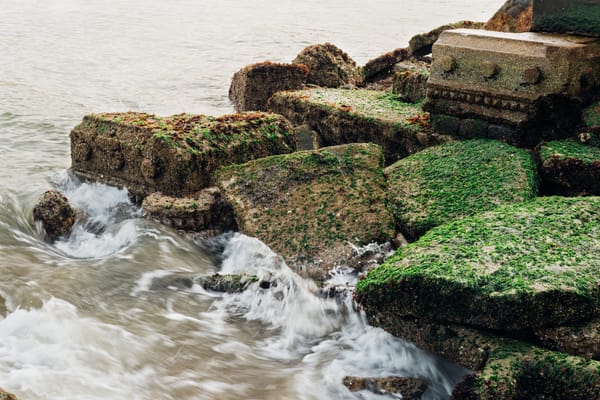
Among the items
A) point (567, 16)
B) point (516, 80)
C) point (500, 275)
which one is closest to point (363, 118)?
point (516, 80)

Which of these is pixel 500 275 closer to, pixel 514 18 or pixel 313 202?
pixel 313 202

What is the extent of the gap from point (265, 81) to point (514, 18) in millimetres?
2973

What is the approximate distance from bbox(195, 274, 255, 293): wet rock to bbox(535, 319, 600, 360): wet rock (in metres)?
1.78

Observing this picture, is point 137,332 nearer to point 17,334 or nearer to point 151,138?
point 17,334

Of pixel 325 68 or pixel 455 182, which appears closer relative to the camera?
pixel 455 182

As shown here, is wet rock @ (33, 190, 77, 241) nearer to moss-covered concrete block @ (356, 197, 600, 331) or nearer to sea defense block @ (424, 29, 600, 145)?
moss-covered concrete block @ (356, 197, 600, 331)

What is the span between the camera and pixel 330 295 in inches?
167

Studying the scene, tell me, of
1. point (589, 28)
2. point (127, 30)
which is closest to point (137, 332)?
point (589, 28)

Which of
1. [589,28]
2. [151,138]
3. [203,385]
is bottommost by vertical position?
[203,385]

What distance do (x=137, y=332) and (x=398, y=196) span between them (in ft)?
6.69

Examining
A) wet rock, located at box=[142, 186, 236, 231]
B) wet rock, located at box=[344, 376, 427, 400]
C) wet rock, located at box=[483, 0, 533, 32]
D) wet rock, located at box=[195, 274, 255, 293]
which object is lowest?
wet rock, located at box=[344, 376, 427, 400]

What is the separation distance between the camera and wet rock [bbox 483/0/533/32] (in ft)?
18.9

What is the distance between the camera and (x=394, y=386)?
3467mm

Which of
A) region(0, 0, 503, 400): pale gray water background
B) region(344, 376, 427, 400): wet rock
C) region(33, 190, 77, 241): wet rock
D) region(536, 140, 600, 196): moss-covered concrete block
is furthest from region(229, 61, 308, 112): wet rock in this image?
region(344, 376, 427, 400): wet rock
